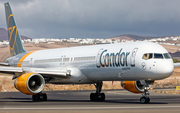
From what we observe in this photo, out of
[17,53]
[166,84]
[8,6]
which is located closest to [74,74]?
[17,53]

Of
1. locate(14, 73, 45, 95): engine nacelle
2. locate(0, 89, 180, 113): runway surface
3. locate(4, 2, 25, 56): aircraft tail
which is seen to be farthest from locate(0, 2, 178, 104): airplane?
locate(4, 2, 25, 56): aircraft tail

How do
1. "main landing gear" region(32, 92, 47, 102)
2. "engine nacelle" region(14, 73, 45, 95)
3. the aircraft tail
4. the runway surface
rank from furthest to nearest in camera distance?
the aircraft tail < "main landing gear" region(32, 92, 47, 102) < "engine nacelle" region(14, 73, 45, 95) < the runway surface

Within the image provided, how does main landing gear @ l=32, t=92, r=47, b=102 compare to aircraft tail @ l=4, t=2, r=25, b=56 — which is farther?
aircraft tail @ l=4, t=2, r=25, b=56

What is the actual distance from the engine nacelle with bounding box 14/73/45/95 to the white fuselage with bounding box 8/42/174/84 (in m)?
1.30

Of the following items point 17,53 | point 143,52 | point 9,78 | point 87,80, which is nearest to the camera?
point 143,52

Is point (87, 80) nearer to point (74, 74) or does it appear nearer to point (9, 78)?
point (74, 74)

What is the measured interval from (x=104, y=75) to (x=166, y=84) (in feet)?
144

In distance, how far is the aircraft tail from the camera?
4069 centimetres

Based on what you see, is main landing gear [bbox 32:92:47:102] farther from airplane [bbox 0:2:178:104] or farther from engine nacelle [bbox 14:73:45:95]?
engine nacelle [bbox 14:73:45:95]

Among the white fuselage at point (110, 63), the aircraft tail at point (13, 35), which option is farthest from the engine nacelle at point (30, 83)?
the aircraft tail at point (13, 35)

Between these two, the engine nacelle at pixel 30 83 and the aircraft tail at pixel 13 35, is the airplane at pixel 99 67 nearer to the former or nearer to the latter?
the engine nacelle at pixel 30 83

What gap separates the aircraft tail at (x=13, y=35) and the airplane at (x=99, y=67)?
465 centimetres

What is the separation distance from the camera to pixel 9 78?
6044 cm

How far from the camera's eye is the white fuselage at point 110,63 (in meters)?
24.4
